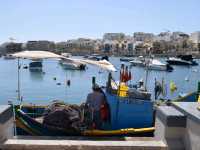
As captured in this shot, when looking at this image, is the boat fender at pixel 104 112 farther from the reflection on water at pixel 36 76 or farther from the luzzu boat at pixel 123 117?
the reflection on water at pixel 36 76

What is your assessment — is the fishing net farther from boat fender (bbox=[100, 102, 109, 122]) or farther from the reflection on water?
the reflection on water

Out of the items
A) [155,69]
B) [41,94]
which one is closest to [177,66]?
[155,69]

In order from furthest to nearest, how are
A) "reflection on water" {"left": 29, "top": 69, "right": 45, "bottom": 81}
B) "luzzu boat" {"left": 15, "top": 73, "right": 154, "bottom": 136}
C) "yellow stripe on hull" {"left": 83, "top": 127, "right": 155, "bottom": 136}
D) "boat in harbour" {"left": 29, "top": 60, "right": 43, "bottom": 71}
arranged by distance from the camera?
"boat in harbour" {"left": 29, "top": 60, "right": 43, "bottom": 71}, "reflection on water" {"left": 29, "top": 69, "right": 45, "bottom": 81}, "luzzu boat" {"left": 15, "top": 73, "right": 154, "bottom": 136}, "yellow stripe on hull" {"left": 83, "top": 127, "right": 155, "bottom": 136}

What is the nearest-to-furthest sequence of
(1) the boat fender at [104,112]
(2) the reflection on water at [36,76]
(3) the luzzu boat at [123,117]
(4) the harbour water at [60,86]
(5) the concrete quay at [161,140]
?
(5) the concrete quay at [161,140], (3) the luzzu boat at [123,117], (1) the boat fender at [104,112], (4) the harbour water at [60,86], (2) the reflection on water at [36,76]

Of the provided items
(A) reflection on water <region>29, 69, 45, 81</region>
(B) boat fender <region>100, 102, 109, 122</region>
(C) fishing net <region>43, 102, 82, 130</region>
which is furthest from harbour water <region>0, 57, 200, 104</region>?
(C) fishing net <region>43, 102, 82, 130</region>

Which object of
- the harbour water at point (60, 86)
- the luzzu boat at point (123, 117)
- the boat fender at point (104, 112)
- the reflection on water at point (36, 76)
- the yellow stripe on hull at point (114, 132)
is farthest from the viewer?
the reflection on water at point (36, 76)

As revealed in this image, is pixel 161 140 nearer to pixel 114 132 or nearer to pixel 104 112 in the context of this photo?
pixel 114 132

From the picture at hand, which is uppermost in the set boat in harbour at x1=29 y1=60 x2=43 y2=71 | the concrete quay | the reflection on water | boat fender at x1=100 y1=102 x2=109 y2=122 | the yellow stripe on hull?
the concrete quay

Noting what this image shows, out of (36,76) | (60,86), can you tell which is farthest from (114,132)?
(36,76)

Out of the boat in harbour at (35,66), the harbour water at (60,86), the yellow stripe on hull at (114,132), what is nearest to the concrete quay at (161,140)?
the yellow stripe on hull at (114,132)

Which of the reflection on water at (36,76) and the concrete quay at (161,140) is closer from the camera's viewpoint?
the concrete quay at (161,140)

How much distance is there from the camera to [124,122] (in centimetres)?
1239

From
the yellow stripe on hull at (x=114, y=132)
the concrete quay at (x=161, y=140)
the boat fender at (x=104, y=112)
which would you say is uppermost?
the concrete quay at (x=161, y=140)

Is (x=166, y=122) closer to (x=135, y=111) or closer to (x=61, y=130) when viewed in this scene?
(x=61, y=130)
